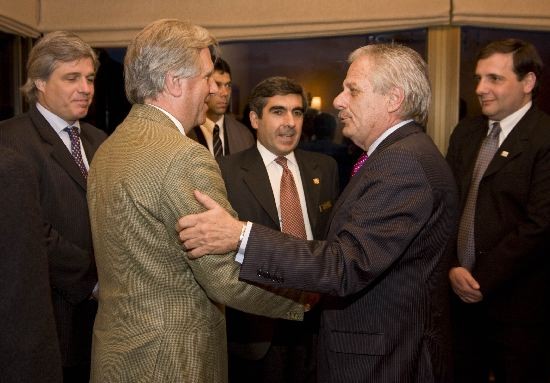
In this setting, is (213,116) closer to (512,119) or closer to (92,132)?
(92,132)

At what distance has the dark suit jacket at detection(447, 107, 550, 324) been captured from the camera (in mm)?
2887

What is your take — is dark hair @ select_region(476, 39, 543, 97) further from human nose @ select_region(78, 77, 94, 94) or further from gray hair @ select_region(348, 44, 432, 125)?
human nose @ select_region(78, 77, 94, 94)

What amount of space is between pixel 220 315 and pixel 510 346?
5.80 ft

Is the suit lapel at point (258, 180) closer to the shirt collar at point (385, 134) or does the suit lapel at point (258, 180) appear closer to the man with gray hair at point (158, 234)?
the shirt collar at point (385, 134)

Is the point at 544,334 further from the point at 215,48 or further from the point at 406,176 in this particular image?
the point at 215,48

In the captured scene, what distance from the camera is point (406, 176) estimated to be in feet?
5.82

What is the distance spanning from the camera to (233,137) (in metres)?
3.84

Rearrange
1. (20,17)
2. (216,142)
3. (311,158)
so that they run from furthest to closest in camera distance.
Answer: (20,17), (216,142), (311,158)

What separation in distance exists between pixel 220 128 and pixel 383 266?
88.1 inches

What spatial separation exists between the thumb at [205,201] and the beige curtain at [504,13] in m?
2.82

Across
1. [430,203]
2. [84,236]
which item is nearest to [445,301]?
[430,203]

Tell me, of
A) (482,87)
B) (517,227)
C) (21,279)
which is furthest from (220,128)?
(21,279)

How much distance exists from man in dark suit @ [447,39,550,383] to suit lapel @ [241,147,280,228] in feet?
2.92

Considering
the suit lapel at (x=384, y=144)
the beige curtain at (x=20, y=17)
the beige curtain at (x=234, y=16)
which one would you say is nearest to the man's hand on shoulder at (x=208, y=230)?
the suit lapel at (x=384, y=144)
